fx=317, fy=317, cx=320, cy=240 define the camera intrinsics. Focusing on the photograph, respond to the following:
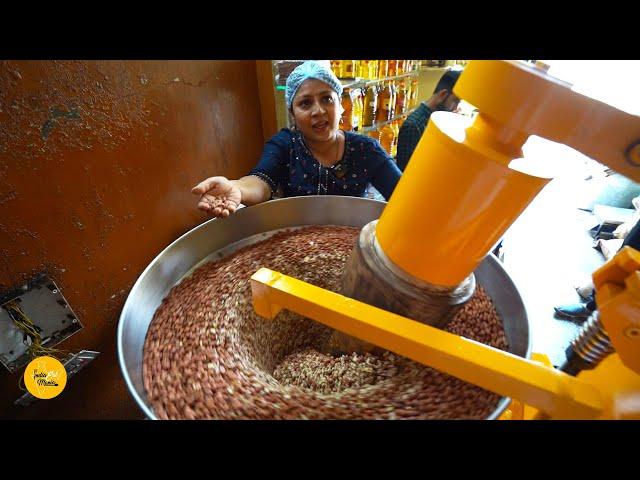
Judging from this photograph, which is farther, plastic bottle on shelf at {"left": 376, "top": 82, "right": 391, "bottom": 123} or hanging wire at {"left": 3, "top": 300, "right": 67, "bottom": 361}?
plastic bottle on shelf at {"left": 376, "top": 82, "right": 391, "bottom": 123}

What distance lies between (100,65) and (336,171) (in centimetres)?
91

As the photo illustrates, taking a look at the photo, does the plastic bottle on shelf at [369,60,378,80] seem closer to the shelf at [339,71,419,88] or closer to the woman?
the shelf at [339,71,419,88]

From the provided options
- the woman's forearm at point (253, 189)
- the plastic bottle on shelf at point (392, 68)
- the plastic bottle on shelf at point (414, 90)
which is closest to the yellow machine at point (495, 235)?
the woman's forearm at point (253, 189)

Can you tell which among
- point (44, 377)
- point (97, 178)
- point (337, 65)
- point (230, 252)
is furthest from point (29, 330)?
point (337, 65)

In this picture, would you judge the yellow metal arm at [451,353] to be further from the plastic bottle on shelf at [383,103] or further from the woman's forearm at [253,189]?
the plastic bottle on shelf at [383,103]

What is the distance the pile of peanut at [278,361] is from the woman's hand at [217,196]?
0.43 feet

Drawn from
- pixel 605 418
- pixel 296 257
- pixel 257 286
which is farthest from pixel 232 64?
pixel 605 418

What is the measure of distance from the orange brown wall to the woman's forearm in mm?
318

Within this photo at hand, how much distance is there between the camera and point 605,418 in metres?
0.43

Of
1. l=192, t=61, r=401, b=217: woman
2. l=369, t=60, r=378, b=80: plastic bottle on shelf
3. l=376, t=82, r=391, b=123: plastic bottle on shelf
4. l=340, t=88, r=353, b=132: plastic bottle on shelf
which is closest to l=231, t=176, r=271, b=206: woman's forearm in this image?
l=192, t=61, r=401, b=217: woman

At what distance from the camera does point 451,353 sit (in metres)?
0.48

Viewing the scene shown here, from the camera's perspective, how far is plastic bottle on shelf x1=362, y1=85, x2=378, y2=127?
115 inches

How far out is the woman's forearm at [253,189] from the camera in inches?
43.7

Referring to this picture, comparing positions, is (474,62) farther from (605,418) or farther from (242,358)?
(242,358)
